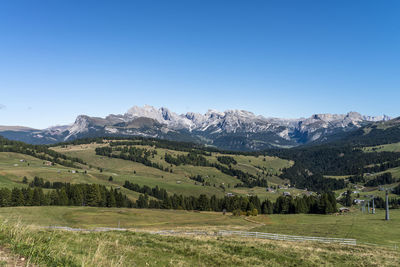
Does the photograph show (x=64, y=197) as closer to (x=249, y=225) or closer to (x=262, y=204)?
(x=249, y=225)

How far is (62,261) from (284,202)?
153621mm

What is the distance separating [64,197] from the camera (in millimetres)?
140250

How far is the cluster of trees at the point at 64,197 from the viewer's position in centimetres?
12852

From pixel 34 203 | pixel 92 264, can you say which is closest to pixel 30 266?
pixel 92 264

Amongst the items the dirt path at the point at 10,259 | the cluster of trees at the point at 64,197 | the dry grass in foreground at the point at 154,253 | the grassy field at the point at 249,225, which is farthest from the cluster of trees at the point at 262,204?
the dirt path at the point at 10,259

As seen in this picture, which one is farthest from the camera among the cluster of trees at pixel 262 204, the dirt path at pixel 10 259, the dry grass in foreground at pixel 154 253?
the cluster of trees at pixel 262 204

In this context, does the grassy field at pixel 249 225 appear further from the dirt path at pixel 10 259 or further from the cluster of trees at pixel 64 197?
the dirt path at pixel 10 259

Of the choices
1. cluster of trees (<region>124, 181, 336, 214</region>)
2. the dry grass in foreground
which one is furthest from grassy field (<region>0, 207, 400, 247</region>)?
the dry grass in foreground

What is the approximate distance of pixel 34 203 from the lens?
130 meters

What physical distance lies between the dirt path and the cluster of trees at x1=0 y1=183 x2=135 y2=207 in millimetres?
137978

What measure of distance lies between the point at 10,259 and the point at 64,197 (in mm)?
144050

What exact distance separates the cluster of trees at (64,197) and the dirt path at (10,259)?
13798 cm

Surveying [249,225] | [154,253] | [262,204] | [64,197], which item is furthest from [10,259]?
[262,204]

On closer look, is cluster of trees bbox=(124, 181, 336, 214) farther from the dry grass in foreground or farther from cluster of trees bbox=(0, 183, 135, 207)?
the dry grass in foreground
